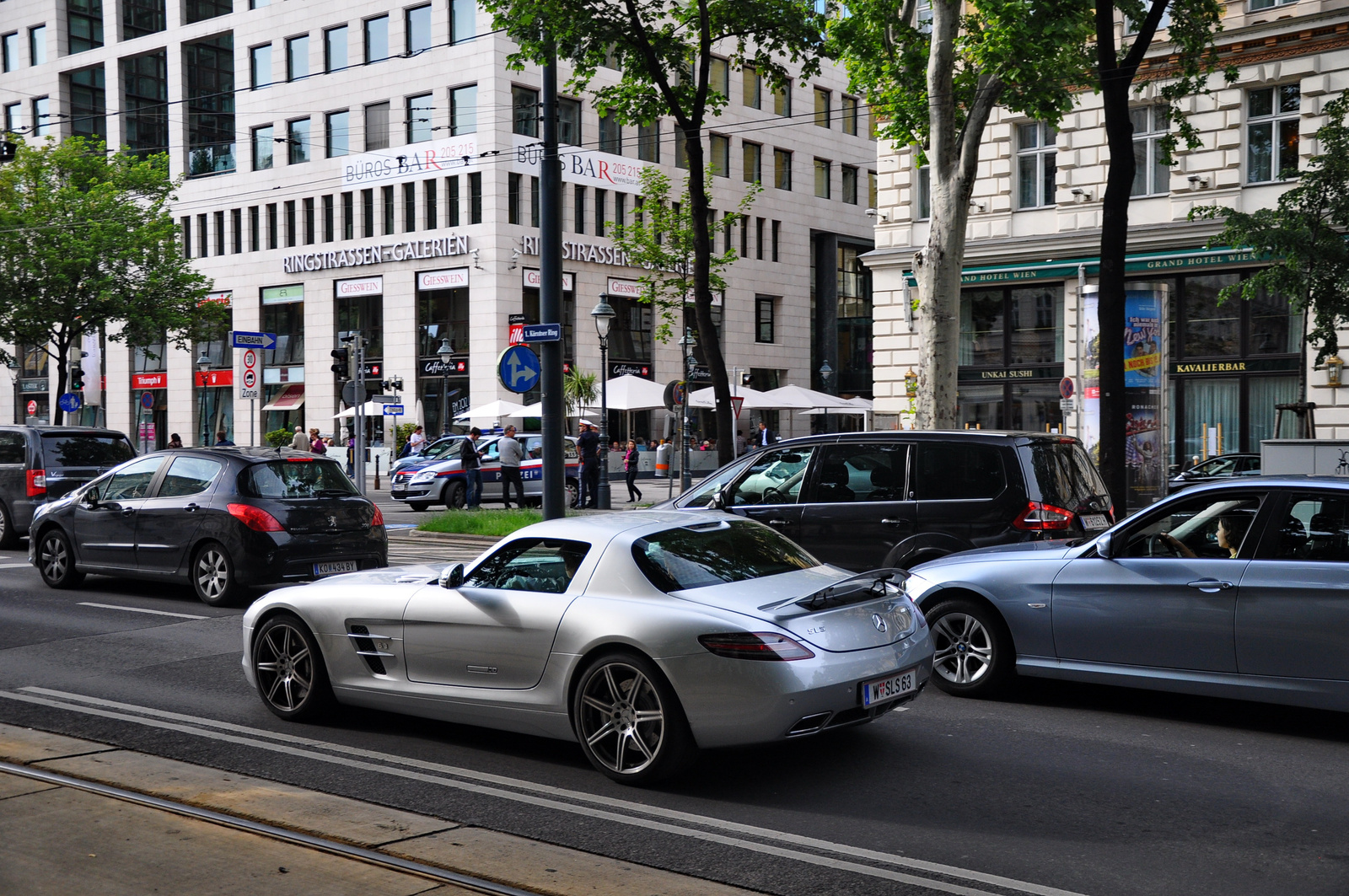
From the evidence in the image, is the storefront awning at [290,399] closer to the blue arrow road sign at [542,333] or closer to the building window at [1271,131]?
the building window at [1271,131]

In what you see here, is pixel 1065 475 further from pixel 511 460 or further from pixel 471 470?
pixel 471 470

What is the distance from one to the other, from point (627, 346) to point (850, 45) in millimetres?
32084

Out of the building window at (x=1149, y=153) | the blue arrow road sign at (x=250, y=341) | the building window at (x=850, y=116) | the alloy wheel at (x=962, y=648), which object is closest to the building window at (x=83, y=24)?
the building window at (x=850, y=116)

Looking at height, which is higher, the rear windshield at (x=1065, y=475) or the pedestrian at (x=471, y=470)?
the rear windshield at (x=1065, y=475)

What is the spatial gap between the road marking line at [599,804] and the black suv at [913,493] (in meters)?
4.49

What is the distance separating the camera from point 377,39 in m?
50.1

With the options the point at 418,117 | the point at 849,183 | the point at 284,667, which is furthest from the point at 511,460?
the point at 849,183

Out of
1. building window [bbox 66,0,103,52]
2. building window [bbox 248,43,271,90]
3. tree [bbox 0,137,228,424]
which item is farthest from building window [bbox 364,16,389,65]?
building window [bbox 66,0,103,52]

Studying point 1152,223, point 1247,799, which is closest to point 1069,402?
point 1152,223

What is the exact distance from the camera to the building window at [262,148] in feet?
175

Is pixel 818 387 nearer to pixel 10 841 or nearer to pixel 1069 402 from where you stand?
→ pixel 1069 402

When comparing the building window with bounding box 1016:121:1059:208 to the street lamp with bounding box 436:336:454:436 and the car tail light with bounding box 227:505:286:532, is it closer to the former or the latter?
the street lamp with bounding box 436:336:454:436

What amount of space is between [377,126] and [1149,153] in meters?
31.5

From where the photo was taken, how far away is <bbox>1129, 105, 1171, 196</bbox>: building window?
28484 mm
